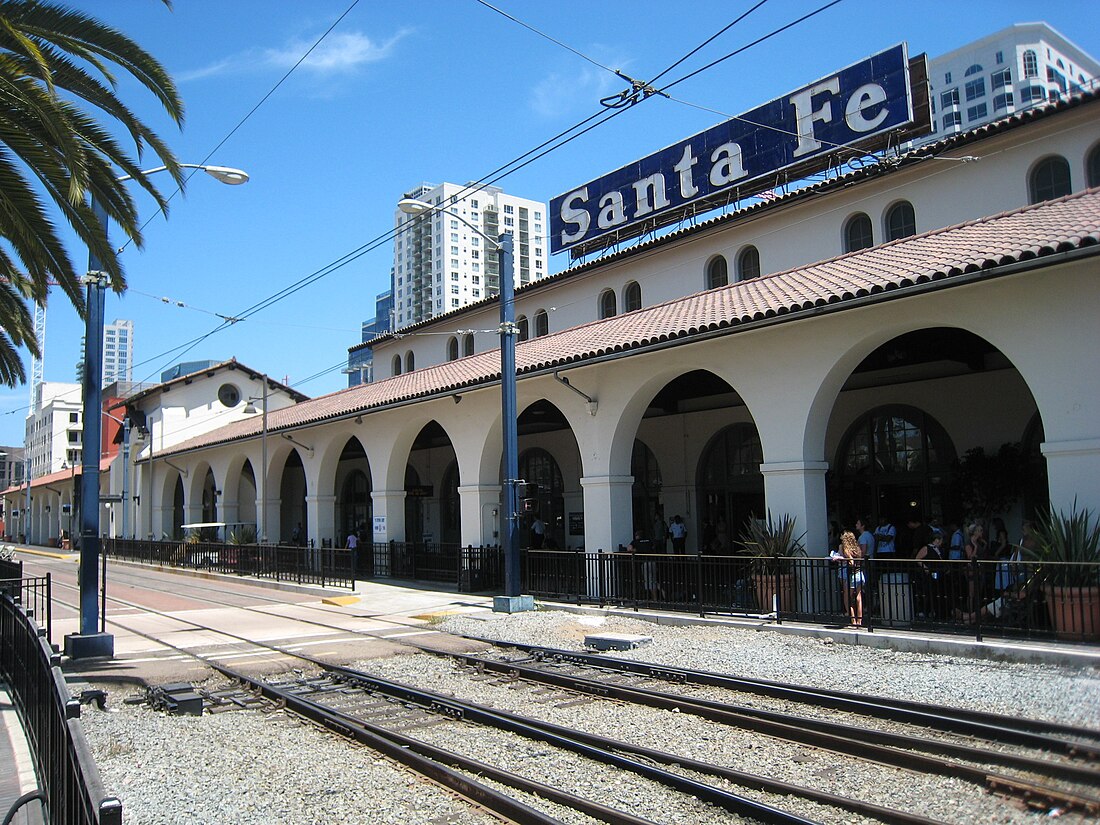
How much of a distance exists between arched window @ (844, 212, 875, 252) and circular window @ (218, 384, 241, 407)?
40.4 metres

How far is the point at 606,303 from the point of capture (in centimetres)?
2803

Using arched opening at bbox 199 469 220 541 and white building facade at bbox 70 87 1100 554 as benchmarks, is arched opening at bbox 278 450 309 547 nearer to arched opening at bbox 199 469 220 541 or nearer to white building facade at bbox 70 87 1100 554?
arched opening at bbox 199 469 220 541

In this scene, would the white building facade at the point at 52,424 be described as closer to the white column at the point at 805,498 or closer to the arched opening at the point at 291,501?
the arched opening at the point at 291,501

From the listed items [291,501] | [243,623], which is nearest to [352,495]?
[291,501]

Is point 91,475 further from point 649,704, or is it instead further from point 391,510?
point 391,510

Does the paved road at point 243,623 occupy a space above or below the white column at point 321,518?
below

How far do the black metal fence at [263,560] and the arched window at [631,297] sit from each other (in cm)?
1113

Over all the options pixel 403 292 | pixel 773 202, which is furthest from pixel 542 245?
pixel 773 202

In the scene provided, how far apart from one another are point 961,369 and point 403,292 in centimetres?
14455

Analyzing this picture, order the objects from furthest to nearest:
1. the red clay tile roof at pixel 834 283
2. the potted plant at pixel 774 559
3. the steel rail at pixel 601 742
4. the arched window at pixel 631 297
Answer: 1. the arched window at pixel 631 297
2. the potted plant at pixel 774 559
3. the red clay tile roof at pixel 834 283
4. the steel rail at pixel 601 742

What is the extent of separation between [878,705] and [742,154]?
1898cm

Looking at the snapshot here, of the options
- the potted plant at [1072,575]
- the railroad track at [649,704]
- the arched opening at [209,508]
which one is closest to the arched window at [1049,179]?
the potted plant at [1072,575]

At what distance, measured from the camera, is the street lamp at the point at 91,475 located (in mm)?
12391

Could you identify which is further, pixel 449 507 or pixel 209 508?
pixel 209 508
